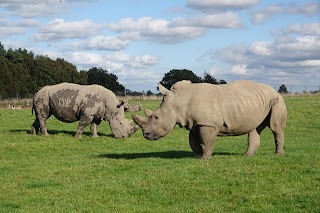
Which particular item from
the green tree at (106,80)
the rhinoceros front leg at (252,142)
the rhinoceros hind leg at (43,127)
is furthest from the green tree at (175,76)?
the rhinoceros front leg at (252,142)

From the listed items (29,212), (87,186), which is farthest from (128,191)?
(29,212)

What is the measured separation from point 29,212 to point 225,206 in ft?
11.9

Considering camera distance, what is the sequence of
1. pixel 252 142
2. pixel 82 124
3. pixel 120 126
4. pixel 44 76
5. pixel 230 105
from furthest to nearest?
pixel 44 76
pixel 120 126
pixel 82 124
pixel 252 142
pixel 230 105

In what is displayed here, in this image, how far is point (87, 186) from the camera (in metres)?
11.8

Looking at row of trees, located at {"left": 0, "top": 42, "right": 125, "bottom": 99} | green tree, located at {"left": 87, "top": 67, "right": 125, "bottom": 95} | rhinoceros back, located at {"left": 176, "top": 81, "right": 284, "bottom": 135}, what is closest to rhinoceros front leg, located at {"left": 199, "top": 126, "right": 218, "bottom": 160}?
rhinoceros back, located at {"left": 176, "top": 81, "right": 284, "bottom": 135}

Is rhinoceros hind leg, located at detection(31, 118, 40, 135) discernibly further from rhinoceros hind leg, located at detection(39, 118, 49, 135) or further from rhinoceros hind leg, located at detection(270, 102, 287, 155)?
rhinoceros hind leg, located at detection(270, 102, 287, 155)

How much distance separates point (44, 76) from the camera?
325 feet

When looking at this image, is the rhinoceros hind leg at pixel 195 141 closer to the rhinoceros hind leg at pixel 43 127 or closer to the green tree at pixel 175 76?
the rhinoceros hind leg at pixel 43 127

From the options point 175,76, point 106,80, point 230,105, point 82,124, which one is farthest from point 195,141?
point 106,80

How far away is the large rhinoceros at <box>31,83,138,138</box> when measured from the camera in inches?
1021

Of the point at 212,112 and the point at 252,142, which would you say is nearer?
the point at 212,112

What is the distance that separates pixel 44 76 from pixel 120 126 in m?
75.6

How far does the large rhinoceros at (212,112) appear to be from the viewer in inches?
586

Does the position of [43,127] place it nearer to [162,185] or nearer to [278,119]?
[278,119]
